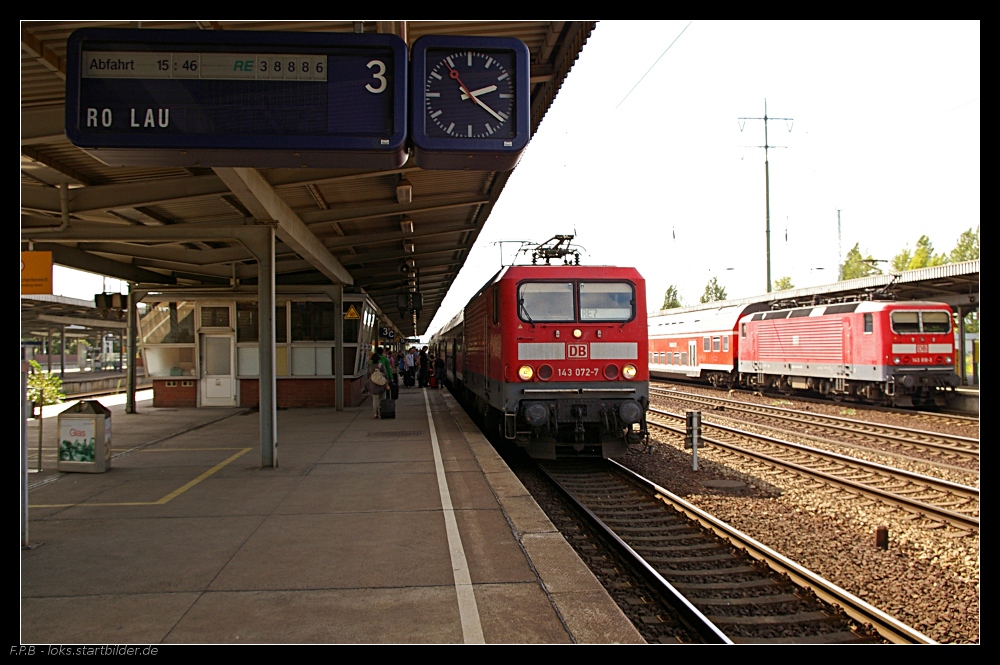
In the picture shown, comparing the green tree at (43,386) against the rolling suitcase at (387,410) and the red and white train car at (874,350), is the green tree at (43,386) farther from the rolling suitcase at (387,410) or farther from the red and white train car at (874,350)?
the red and white train car at (874,350)

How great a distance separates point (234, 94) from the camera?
434 cm

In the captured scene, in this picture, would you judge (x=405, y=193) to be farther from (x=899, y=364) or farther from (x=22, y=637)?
(x=899, y=364)

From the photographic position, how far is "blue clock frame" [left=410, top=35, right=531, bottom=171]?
441 cm

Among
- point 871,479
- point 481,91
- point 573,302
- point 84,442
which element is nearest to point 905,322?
point 871,479

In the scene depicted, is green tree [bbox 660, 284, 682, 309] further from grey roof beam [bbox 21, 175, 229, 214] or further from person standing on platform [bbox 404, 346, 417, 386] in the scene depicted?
grey roof beam [bbox 21, 175, 229, 214]

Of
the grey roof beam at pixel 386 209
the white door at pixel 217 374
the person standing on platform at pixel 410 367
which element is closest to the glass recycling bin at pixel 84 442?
the grey roof beam at pixel 386 209

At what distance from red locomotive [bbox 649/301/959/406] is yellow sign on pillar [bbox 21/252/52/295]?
677 inches

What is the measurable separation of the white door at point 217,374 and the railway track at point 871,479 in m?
11.2

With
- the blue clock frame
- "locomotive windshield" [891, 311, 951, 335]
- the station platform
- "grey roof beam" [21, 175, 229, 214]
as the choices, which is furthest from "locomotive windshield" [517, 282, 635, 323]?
"locomotive windshield" [891, 311, 951, 335]

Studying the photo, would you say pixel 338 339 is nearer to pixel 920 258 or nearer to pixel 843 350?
pixel 843 350

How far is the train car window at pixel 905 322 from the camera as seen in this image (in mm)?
16875

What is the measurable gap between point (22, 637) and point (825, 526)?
679cm
